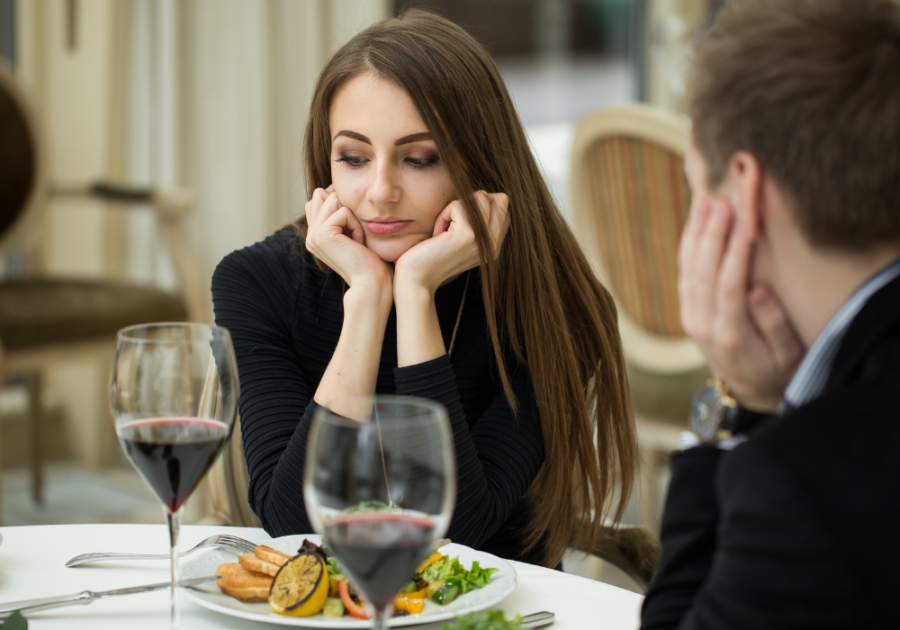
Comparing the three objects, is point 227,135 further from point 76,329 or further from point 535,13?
point 535,13

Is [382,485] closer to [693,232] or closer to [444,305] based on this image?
[693,232]

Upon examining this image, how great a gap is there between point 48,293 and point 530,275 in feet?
6.60

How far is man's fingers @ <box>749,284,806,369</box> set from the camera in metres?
0.71

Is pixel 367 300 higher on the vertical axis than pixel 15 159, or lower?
lower

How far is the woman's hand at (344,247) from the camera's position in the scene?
1261mm

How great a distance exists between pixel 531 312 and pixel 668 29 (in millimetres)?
3256

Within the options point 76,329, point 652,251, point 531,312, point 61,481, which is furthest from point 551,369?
point 61,481

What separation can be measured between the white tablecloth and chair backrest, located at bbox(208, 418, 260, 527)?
1.09 ft

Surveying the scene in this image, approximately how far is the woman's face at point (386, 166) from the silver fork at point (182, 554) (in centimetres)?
52

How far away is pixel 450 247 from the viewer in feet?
4.09

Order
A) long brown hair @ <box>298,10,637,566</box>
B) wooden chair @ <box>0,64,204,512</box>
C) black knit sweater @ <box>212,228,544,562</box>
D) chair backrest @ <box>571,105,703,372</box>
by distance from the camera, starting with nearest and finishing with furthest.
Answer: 1. black knit sweater @ <box>212,228,544,562</box>
2. long brown hair @ <box>298,10,637,566</box>
3. chair backrest @ <box>571,105,703,372</box>
4. wooden chair @ <box>0,64,204,512</box>

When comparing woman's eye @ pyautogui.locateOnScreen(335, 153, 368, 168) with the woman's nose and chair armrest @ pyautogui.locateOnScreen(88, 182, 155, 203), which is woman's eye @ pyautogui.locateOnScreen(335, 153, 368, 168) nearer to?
the woman's nose

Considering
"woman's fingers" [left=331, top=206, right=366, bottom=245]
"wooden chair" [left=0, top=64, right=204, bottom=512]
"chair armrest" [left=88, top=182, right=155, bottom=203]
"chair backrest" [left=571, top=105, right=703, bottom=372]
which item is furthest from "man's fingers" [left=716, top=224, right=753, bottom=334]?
"chair armrest" [left=88, top=182, right=155, bottom=203]

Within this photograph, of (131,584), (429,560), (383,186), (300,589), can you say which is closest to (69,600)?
(131,584)
